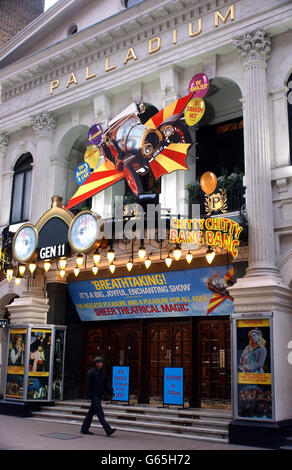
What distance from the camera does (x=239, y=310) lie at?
12727mm

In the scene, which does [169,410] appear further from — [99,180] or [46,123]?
[46,123]

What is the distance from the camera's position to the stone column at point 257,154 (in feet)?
42.5

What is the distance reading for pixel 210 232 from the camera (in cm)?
1276

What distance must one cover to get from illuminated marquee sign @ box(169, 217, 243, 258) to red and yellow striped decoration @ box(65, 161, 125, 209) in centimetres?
391

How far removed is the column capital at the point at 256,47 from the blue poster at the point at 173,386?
28.3 feet

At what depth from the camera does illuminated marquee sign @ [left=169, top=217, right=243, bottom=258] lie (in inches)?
500

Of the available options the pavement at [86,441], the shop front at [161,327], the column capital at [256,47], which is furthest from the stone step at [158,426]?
the column capital at [256,47]

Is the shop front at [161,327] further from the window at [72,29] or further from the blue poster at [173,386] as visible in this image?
the window at [72,29]

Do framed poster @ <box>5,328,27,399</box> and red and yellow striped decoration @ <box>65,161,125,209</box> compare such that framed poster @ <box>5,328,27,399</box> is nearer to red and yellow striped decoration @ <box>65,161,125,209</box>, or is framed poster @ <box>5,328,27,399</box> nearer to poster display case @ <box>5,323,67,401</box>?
poster display case @ <box>5,323,67,401</box>

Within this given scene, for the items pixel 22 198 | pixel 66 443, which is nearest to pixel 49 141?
pixel 22 198

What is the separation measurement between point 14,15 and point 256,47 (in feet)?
53.7

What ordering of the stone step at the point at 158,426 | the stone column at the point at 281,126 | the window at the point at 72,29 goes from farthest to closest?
the window at the point at 72,29 → the stone column at the point at 281,126 → the stone step at the point at 158,426

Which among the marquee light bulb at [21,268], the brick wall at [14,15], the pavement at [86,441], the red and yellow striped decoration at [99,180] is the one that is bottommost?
the pavement at [86,441]

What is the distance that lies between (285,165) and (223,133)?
4315mm
